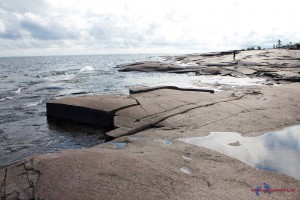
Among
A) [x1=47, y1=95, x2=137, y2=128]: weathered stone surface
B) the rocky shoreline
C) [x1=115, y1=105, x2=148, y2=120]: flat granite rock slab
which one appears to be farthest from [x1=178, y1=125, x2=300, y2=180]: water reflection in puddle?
[x1=47, y1=95, x2=137, y2=128]: weathered stone surface

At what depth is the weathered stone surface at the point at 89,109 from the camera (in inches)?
258

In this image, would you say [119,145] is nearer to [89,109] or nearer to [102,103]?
[89,109]

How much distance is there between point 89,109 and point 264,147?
434cm

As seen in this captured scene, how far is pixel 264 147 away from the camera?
4355 millimetres

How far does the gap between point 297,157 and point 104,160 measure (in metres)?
2.96

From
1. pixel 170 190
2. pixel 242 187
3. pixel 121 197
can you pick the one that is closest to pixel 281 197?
pixel 242 187

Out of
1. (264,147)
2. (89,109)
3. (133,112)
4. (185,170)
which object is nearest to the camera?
(185,170)

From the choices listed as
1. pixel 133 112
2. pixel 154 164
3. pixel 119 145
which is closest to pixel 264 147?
pixel 154 164

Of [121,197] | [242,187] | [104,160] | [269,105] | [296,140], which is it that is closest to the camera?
[121,197]

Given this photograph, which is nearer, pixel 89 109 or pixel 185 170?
pixel 185 170

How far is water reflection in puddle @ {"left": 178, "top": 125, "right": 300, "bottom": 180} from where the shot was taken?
366 centimetres

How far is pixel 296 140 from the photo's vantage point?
15.5 ft

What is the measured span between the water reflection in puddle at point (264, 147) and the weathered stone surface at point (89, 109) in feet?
8.33

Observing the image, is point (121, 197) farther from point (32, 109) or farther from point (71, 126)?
point (32, 109)
